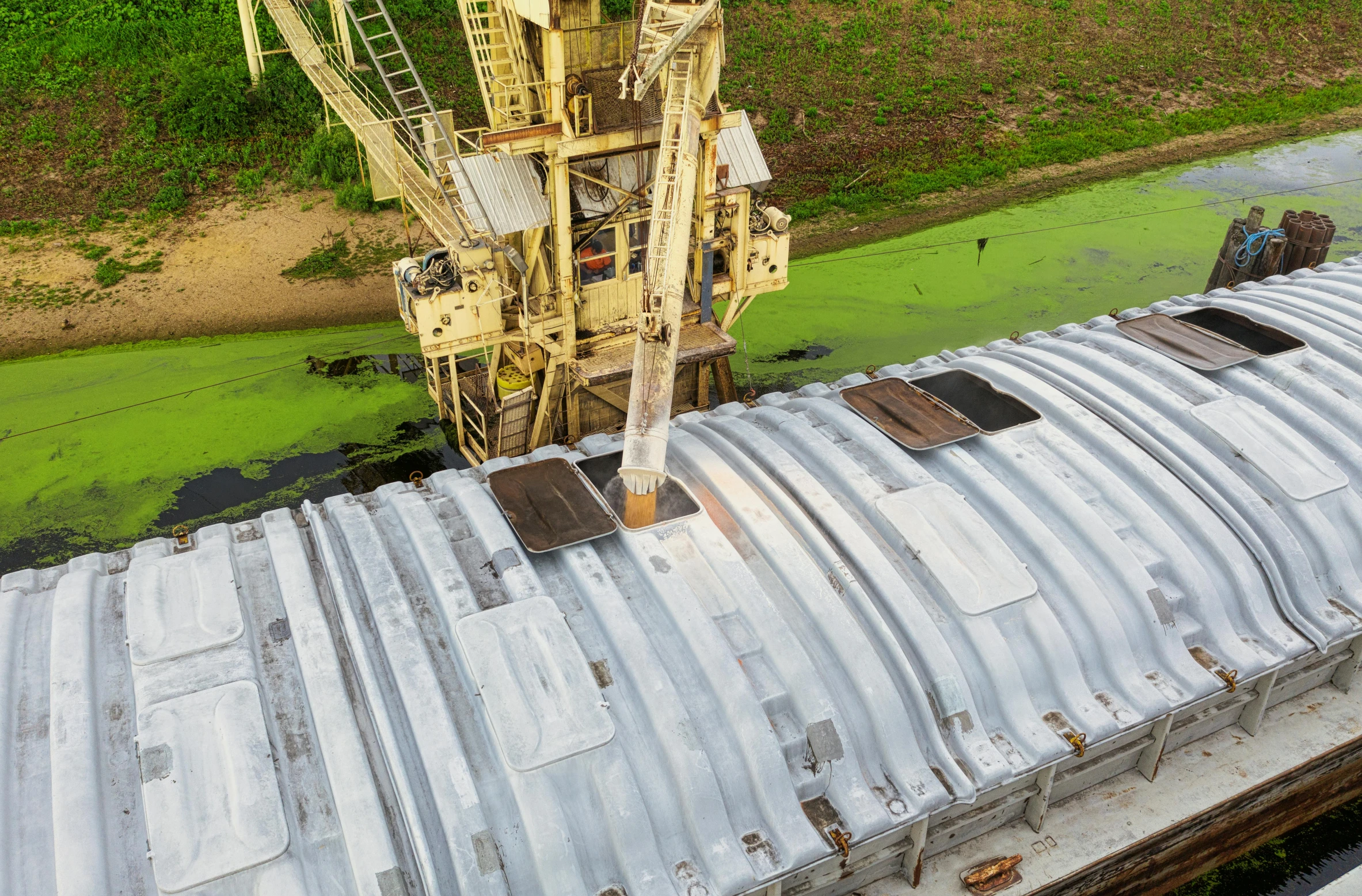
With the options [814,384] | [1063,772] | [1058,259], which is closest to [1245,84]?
[1058,259]

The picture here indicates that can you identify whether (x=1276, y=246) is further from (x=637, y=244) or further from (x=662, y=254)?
(x=662, y=254)

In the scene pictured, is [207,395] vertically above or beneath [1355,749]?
beneath

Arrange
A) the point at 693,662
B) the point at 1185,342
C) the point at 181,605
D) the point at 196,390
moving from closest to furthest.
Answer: the point at 693,662 < the point at 181,605 < the point at 1185,342 < the point at 196,390

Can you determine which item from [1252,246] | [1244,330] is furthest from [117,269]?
[1252,246]

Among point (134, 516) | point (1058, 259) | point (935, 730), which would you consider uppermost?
point (935, 730)

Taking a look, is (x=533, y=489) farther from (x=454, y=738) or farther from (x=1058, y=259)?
(x=1058, y=259)

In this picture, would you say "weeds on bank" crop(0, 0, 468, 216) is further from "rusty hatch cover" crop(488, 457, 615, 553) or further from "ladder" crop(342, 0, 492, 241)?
"rusty hatch cover" crop(488, 457, 615, 553)

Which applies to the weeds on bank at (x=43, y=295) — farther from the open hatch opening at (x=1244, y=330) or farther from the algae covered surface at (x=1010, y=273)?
the open hatch opening at (x=1244, y=330)
